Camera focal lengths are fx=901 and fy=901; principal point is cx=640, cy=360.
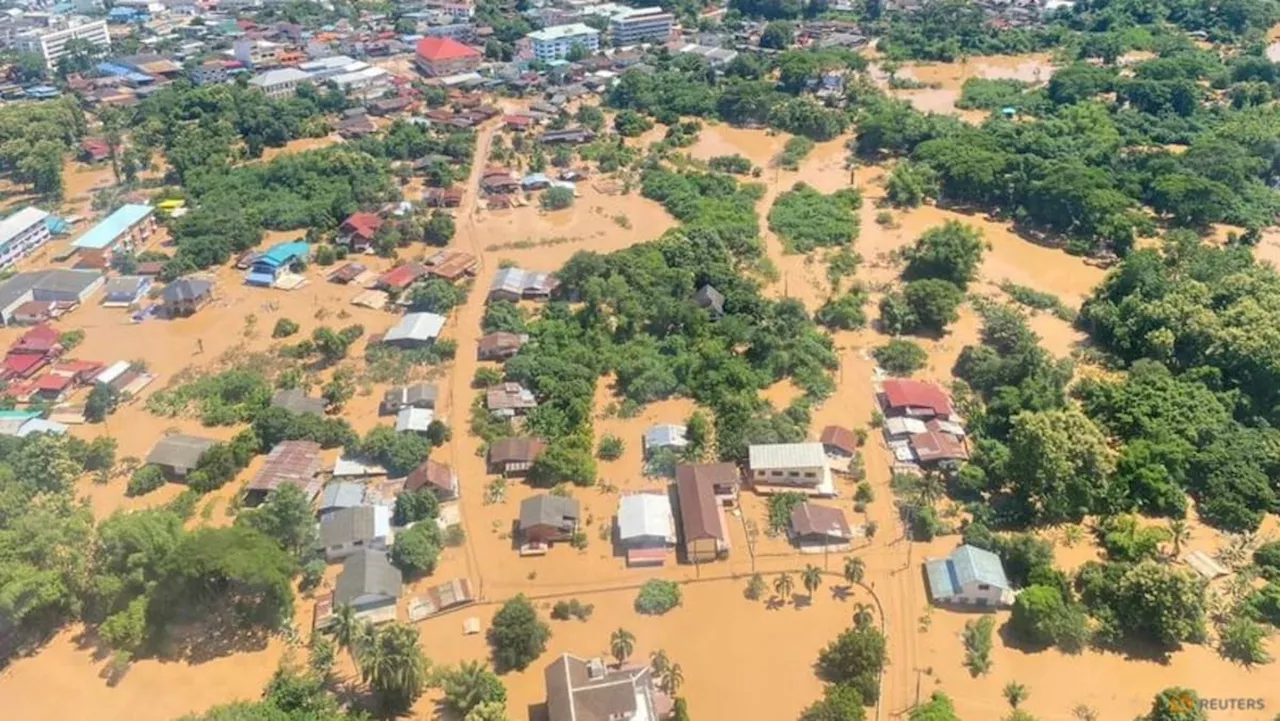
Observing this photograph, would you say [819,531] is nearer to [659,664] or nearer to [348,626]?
[659,664]

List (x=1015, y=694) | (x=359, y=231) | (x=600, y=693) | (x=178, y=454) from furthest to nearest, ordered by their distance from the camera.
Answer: (x=359, y=231), (x=178, y=454), (x=1015, y=694), (x=600, y=693)

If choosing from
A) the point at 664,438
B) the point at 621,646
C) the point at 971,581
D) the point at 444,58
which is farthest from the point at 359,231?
the point at 971,581

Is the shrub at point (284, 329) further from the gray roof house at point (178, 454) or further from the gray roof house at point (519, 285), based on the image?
the gray roof house at point (519, 285)

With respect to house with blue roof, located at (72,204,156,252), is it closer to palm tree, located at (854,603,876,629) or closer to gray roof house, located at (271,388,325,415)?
gray roof house, located at (271,388,325,415)

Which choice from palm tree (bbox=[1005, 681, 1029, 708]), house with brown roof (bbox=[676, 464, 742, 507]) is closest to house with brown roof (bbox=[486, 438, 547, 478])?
house with brown roof (bbox=[676, 464, 742, 507])

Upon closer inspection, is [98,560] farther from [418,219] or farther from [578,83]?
[578,83]

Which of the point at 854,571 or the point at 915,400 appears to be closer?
the point at 854,571
